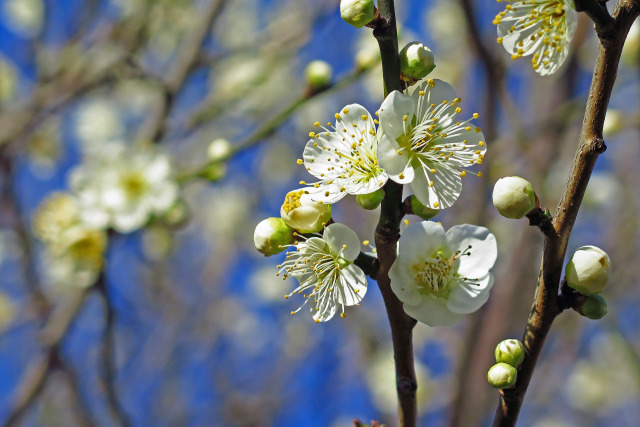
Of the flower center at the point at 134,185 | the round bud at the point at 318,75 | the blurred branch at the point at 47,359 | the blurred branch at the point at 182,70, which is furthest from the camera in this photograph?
the blurred branch at the point at 182,70

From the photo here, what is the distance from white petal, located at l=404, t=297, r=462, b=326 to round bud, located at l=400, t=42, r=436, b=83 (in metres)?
0.33

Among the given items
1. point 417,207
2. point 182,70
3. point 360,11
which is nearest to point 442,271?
point 417,207

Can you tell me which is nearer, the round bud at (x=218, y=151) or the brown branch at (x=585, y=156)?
the brown branch at (x=585, y=156)

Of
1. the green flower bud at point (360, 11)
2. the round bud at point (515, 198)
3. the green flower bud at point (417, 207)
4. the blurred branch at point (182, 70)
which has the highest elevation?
→ the blurred branch at point (182, 70)

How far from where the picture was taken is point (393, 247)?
2.83 feet

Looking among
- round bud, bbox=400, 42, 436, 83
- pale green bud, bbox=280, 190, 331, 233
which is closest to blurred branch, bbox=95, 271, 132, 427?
pale green bud, bbox=280, 190, 331, 233

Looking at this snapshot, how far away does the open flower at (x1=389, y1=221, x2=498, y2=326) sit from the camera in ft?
2.88

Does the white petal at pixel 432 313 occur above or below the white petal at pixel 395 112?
below

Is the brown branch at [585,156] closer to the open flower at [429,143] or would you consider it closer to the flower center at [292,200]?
the open flower at [429,143]

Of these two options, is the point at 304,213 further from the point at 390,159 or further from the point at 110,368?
the point at 110,368

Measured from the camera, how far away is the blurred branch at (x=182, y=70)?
8.46 feet

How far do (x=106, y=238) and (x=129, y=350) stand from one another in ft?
10.3

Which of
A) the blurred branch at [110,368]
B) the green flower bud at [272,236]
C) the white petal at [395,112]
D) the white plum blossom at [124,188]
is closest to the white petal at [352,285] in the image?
the green flower bud at [272,236]

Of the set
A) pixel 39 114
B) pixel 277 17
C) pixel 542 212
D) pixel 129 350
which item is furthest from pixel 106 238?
pixel 277 17
